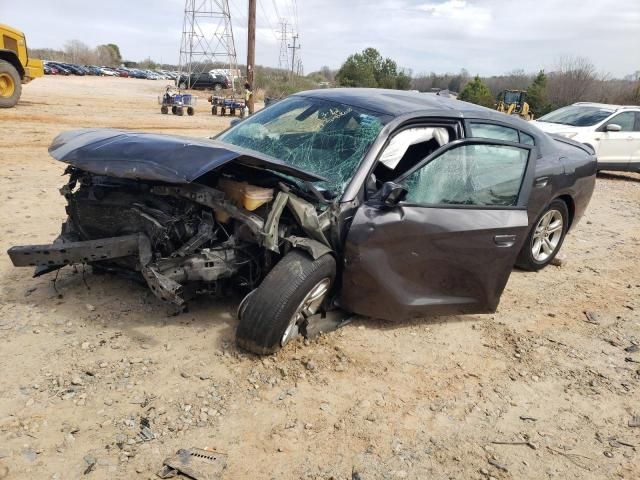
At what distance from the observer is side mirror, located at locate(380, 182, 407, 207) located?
3.28 metres

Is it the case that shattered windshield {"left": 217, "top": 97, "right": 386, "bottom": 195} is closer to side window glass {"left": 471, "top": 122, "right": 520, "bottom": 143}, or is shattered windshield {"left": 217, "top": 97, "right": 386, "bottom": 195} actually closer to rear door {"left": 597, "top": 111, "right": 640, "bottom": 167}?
side window glass {"left": 471, "top": 122, "right": 520, "bottom": 143}

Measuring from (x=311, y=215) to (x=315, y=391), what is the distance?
108 cm

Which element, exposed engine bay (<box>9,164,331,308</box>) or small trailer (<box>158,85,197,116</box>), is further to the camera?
small trailer (<box>158,85,197,116</box>)

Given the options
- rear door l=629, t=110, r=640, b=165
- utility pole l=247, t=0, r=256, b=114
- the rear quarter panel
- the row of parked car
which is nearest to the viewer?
the rear quarter panel

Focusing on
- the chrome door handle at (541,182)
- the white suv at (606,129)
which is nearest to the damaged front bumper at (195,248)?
the chrome door handle at (541,182)

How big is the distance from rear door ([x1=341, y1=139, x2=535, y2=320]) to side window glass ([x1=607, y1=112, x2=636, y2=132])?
915 cm

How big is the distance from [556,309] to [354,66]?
42.2 metres

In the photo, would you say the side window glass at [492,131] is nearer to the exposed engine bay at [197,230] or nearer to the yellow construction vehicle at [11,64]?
the exposed engine bay at [197,230]

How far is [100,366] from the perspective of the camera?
9.87 ft

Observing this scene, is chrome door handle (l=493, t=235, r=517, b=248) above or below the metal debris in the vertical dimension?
above

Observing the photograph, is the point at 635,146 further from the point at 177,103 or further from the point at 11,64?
the point at 11,64

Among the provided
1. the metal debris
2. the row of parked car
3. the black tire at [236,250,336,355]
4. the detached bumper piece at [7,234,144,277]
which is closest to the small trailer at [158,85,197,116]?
the detached bumper piece at [7,234,144,277]

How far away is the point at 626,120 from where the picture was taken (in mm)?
11477

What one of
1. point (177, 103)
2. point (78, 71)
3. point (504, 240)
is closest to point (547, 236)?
point (504, 240)
